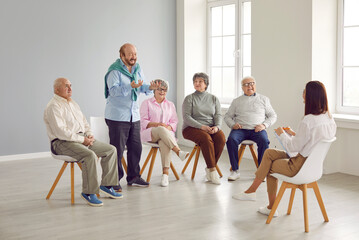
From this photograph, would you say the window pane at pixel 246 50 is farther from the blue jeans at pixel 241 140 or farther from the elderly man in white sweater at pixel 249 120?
the blue jeans at pixel 241 140

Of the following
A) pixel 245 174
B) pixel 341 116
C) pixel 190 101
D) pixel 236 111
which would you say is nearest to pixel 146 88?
pixel 190 101

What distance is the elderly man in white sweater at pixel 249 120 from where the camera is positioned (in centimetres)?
562

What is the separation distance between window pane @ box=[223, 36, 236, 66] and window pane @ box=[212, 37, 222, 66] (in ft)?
0.39

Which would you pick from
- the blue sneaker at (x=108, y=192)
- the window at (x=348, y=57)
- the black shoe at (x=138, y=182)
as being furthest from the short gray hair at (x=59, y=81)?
the window at (x=348, y=57)

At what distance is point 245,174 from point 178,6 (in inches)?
136

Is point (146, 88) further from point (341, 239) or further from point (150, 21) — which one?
point (150, 21)

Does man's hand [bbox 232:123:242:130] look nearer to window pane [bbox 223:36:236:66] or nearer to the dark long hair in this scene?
the dark long hair

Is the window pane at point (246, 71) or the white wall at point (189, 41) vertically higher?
the white wall at point (189, 41)

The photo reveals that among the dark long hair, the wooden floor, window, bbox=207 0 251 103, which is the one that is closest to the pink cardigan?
the wooden floor

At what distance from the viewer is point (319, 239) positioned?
3631mm

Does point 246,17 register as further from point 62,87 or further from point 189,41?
point 62,87

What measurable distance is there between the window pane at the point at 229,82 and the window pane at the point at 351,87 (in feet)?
6.89

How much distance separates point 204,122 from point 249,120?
0.51 m

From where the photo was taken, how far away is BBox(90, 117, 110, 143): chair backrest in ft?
17.7
